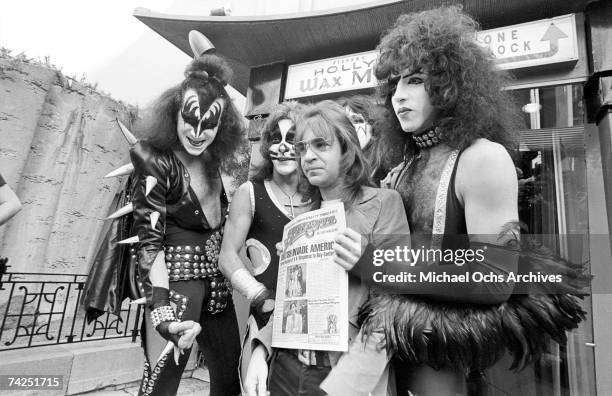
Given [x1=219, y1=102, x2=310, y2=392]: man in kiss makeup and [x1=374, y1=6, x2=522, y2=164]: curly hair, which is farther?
[x1=219, y1=102, x2=310, y2=392]: man in kiss makeup

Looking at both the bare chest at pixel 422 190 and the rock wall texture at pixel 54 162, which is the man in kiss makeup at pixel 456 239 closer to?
the bare chest at pixel 422 190

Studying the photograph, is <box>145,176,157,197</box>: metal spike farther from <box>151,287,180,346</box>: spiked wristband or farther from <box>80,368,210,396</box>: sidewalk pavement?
<box>80,368,210,396</box>: sidewalk pavement

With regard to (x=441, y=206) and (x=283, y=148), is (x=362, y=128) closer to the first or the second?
(x=283, y=148)

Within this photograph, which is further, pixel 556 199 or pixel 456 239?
pixel 556 199

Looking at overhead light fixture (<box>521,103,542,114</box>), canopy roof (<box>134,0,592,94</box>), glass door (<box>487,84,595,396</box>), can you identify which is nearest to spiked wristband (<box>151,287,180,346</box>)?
glass door (<box>487,84,595,396</box>)

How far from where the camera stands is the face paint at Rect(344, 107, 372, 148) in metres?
2.29

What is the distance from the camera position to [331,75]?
→ 324 cm

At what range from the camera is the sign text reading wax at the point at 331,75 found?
309 centimetres

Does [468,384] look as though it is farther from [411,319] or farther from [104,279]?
[104,279]

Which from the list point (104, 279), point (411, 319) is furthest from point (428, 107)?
point (104, 279)

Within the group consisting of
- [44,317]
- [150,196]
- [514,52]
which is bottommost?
[44,317]

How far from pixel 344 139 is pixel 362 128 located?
1007 millimetres

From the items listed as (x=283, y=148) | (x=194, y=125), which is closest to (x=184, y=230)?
(x=194, y=125)

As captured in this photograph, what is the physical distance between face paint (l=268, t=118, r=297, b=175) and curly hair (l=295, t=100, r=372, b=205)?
17.7 inches
